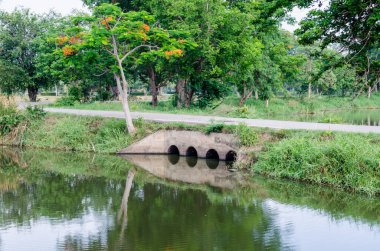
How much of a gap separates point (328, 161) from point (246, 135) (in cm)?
410

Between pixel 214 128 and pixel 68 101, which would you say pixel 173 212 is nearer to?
pixel 214 128

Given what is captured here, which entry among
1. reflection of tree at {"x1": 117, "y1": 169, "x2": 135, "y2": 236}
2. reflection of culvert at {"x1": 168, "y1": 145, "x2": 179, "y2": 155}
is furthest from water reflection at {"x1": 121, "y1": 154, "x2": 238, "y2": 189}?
reflection of tree at {"x1": 117, "y1": 169, "x2": 135, "y2": 236}

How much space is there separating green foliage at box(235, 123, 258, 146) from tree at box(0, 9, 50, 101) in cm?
2492

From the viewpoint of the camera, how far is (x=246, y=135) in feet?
58.4

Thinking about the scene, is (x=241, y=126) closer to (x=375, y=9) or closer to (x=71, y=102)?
(x=375, y=9)

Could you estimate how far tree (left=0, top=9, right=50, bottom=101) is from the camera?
1526 inches

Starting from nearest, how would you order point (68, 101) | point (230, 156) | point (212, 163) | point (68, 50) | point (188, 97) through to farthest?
point (212, 163), point (230, 156), point (68, 50), point (188, 97), point (68, 101)

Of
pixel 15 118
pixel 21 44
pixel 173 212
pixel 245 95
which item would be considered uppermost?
pixel 21 44

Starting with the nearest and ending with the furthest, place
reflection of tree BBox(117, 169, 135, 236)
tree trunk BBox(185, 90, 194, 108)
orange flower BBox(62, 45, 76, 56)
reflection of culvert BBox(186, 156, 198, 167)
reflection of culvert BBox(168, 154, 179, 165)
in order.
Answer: reflection of tree BBox(117, 169, 135, 236) < reflection of culvert BBox(186, 156, 198, 167) < reflection of culvert BBox(168, 154, 179, 165) < orange flower BBox(62, 45, 76, 56) < tree trunk BBox(185, 90, 194, 108)

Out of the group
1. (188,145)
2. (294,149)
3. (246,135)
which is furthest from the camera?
(188,145)

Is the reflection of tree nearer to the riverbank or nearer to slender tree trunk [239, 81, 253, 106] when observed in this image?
the riverbank

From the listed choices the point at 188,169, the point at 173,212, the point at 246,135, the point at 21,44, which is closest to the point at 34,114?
the point at 188,169

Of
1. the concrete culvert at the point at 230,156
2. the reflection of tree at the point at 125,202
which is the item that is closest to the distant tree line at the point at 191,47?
the concrete culvert at the point at 230,156

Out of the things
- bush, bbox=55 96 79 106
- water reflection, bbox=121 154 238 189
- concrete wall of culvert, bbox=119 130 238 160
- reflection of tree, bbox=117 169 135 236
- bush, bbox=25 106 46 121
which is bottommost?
reflection of tree, bbox=117 169 135 236
